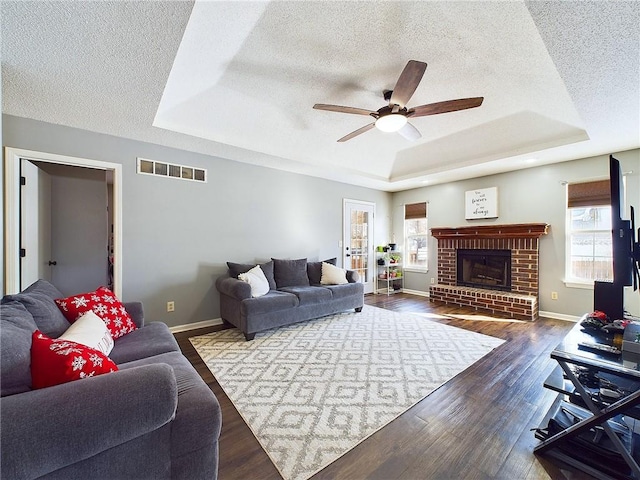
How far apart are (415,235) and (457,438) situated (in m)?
4.87

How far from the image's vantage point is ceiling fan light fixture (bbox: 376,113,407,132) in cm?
251

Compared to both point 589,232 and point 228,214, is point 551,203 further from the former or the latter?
point 228,214

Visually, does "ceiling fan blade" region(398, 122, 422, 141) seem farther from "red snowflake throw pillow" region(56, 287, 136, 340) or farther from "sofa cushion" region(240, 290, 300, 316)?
"red snowflake throw pillow" region(56, 287, 136, 340)

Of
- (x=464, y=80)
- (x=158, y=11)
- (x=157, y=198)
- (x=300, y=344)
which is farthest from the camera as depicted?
(x=157, y=198)

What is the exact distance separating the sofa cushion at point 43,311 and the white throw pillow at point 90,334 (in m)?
0.09

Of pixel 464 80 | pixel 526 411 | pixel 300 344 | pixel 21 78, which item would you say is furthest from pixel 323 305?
pixel 21 78

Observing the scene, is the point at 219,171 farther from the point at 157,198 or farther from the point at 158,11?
the point at 158,11

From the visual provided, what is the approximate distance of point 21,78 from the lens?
2.02 m

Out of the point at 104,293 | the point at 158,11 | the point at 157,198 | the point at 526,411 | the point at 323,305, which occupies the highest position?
the point at 158,11

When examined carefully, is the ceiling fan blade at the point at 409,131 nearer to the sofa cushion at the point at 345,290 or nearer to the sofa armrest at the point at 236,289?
the sofa cushion at the point at 345,290

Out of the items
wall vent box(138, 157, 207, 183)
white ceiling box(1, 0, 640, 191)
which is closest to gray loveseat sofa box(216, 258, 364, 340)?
wall vent box(138, 157, 207, 183)

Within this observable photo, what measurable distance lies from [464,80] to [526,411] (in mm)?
2925

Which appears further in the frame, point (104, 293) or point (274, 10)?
point (104, 293)

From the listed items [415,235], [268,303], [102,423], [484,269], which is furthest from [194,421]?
[415,235]
